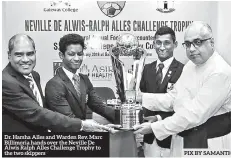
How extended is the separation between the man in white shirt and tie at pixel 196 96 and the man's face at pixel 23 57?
0.57m

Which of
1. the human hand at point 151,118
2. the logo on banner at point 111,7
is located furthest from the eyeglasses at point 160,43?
the human hand at point 151,118

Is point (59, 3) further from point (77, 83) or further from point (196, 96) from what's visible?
point (196, 96)

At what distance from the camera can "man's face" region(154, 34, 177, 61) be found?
5.69 ft

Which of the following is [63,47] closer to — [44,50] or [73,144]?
[44,50]

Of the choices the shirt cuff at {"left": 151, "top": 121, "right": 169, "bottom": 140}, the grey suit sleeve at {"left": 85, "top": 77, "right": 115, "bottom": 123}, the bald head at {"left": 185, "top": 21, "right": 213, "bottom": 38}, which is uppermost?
the bald head at {"left": 185, "top": 21, "right": 213, "bottom": 38}

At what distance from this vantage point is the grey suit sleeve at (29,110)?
170 cm

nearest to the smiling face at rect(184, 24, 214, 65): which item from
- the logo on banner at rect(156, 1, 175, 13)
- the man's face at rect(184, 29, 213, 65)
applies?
the man's face at rect(184, 29, 213, 65)

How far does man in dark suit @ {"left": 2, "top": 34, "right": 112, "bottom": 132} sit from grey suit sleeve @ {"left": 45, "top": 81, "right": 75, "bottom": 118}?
0.07 feet

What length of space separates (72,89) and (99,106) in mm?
155

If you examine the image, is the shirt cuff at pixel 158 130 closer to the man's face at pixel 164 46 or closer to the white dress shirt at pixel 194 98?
the white dress shirt at pixel 194 98

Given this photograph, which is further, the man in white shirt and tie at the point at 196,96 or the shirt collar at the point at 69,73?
the shirt collar at the point at 69,73

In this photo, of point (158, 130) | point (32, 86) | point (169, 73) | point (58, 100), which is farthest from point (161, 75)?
point (32, 86)

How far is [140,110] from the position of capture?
1718mm

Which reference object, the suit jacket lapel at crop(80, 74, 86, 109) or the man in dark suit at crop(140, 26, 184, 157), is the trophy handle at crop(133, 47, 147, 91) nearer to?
the man in dark suit at crop(140, 26, 184, 157)
